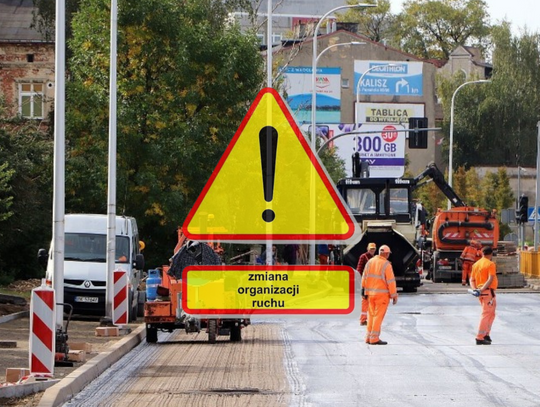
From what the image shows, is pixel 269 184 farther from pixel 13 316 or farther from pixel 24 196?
pixel 24 196

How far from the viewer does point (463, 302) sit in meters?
34.3

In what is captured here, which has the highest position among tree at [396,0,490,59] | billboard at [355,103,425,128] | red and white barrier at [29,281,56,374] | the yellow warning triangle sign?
tree at [396,0,490,59]

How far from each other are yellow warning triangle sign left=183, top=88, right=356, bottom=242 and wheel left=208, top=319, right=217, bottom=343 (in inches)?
290

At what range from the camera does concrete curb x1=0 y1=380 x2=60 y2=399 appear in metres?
12.7

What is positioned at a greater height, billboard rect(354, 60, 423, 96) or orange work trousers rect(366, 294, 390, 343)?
billboard rect(354, 60, 423, 96)

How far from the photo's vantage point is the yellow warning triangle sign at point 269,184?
Result: 484 inches

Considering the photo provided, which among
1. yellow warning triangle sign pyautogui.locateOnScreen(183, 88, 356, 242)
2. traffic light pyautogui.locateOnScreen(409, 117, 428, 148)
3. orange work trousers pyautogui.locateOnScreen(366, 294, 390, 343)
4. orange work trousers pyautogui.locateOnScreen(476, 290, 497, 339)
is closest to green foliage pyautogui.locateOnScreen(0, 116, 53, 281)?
traffic light pyautogui.locateOnScreen(409, 117, 428, 148)

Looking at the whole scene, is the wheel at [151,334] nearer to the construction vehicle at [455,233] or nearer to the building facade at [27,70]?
the construction vehicle at [455,233]

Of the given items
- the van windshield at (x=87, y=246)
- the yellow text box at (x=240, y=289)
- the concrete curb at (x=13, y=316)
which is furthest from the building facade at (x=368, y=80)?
the yellow text box at (x=240, y=289)

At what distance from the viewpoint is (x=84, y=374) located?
48.4ft

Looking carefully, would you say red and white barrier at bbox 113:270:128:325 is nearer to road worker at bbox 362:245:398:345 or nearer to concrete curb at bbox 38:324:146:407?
concrete curb at bbox 38:324:146:407

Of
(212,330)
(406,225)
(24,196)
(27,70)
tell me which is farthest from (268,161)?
(27,70)

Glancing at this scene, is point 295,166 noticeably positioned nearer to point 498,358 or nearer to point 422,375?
point 422,375

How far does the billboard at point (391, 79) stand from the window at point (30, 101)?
115 feet
